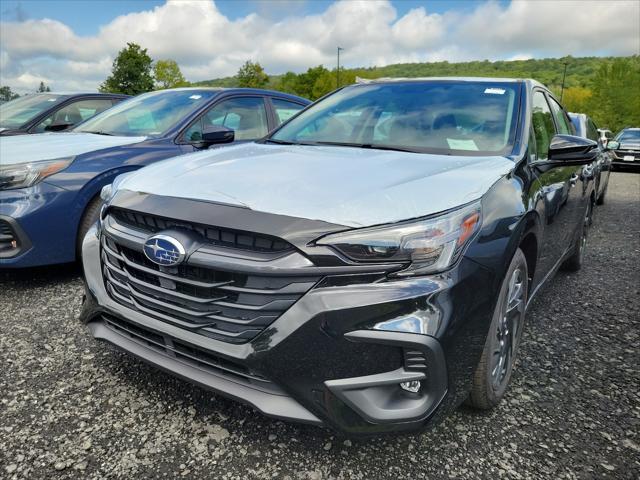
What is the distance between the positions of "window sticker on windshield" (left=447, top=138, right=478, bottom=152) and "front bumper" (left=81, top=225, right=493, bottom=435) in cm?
94

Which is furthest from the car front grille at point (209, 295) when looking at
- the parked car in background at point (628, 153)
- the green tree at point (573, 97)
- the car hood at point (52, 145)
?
the green tree at point (573, 97)

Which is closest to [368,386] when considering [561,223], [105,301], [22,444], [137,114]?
[105,301]

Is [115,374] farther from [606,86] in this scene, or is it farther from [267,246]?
[606,86]

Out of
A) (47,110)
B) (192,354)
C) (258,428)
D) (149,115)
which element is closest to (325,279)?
(192,354)

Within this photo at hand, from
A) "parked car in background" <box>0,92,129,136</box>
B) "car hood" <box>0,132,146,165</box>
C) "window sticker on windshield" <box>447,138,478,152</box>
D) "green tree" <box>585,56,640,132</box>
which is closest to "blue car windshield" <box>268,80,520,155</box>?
"window sticker on windshield" <box>447,138,478,152</box>

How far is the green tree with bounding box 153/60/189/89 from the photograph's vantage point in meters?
55.7

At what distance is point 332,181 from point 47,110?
542cm

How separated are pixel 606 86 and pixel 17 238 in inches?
1999

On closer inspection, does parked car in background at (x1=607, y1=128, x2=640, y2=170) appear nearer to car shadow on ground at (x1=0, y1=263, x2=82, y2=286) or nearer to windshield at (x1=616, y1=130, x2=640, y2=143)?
windshield at (x1=616, y1=130, x2=640, y2=143)

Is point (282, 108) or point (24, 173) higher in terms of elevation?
point (282, 108)

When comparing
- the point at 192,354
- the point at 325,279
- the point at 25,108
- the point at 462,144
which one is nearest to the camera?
the point at 325,279

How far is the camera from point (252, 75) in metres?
61.4

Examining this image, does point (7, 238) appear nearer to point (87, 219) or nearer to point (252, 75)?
point (87, 219)

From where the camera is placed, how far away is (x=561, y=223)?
310 cm
